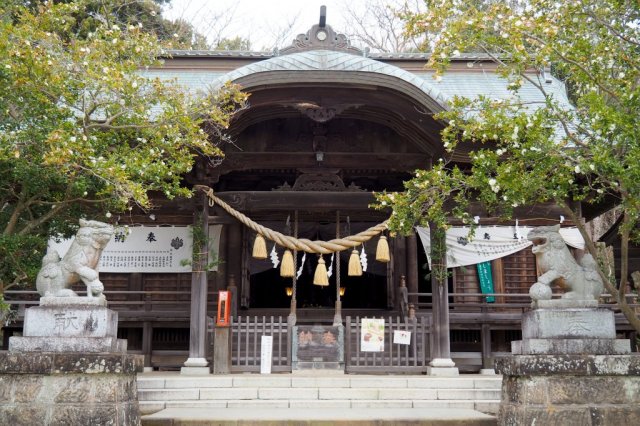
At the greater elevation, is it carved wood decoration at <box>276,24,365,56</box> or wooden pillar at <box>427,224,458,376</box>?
carved wood decoration at <box>276,24,365,56</box>

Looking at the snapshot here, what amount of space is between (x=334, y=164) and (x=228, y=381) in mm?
4581

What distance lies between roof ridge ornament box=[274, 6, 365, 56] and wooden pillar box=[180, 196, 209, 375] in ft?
11.8

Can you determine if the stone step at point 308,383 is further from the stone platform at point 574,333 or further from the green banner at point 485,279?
the green banner at point 485,279

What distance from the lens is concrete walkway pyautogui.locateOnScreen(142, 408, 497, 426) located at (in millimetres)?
7016

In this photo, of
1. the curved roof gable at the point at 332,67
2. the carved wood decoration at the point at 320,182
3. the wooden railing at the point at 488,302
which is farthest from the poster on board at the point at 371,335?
the curved roof gable at the point at 332,67

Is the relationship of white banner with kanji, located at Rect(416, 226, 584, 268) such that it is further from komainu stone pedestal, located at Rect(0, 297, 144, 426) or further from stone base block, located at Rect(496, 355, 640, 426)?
komainu stone pedestal, located at Rect(0, 297, 144, 426)

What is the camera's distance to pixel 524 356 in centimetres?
642

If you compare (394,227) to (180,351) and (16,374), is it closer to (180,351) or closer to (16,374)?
(16,374)

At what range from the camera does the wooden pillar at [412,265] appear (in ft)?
44.5

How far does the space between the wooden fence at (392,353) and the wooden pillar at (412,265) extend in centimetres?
237

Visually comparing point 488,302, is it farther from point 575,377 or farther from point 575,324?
point 575,377

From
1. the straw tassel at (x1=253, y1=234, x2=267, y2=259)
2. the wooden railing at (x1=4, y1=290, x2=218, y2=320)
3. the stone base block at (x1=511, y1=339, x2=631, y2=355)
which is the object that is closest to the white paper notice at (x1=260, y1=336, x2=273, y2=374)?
the straw tassel at (x1=253, y1=234, x2=267, y2=259)

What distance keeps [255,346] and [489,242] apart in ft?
16.9

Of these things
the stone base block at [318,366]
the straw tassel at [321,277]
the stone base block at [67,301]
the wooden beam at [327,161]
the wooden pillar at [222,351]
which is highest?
the wooden beam at [327,161]
